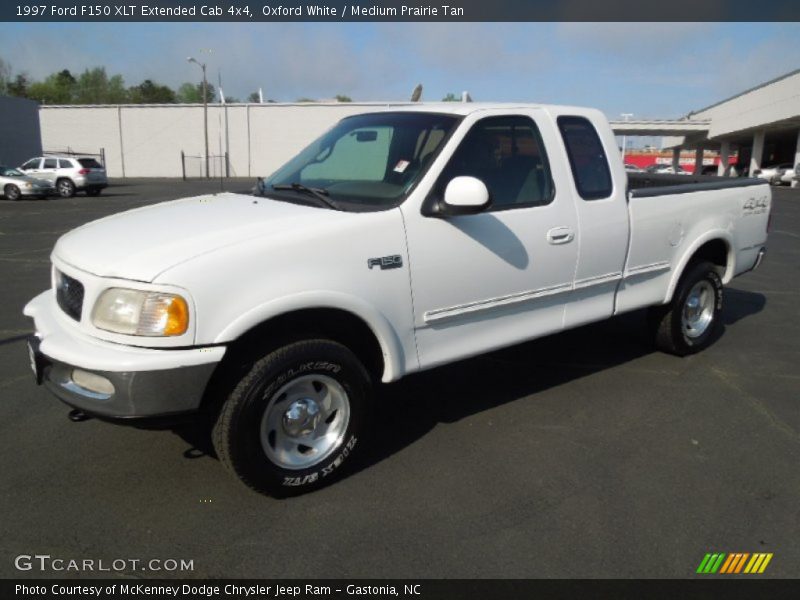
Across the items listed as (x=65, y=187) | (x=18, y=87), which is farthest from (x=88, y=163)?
(x=18, y=87)

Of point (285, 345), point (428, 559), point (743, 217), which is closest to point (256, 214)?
point (285, 345)

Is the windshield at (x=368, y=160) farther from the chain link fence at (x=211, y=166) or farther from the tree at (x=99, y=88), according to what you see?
the tree at (x=99, y=88)

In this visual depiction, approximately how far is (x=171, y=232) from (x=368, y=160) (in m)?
1.40

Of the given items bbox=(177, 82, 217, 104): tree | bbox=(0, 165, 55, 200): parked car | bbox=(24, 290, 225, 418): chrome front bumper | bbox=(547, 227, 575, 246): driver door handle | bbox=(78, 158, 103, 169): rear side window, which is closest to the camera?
bbox=(24, 290, 225, 418): chrome front bumper

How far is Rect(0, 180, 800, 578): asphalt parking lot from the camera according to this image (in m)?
2.87

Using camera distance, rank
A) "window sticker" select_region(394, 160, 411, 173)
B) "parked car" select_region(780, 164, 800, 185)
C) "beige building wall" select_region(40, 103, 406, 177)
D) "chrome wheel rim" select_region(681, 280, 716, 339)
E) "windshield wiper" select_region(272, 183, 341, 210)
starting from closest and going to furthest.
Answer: "windshield wiper" select_region(272, 183, 341, 210) → "window sticker" select_region(394, 160, 411, 173) → "chrome wheel rim" select_region(681, 280, 716, 339) → "parked car" select_region(780, 164, 800, 185) → "beige building wall" select_region(40, 103, 406, 177)

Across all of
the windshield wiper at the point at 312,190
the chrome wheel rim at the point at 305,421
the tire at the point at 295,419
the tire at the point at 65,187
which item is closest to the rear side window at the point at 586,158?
the windshield wiper at the point at 312,190

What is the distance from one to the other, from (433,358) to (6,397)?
307 cm

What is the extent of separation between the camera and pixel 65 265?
3.22 meters

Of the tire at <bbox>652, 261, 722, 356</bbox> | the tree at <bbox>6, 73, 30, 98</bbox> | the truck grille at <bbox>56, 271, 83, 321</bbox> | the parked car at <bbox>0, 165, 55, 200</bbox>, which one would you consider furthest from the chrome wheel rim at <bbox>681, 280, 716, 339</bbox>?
the tree at <bbox>6, 73, 30, 98</bbox>

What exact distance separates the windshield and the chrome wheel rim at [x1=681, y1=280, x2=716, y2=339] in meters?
2.95

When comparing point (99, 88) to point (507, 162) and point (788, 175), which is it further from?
point (507, 162)

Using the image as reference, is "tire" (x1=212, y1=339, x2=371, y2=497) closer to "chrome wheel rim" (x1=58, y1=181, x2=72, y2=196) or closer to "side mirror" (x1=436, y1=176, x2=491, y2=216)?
"side mirror" (x1=436, y1=176, x2=491, y2=216)

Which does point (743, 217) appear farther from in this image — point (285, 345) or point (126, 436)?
point (126, 436)
